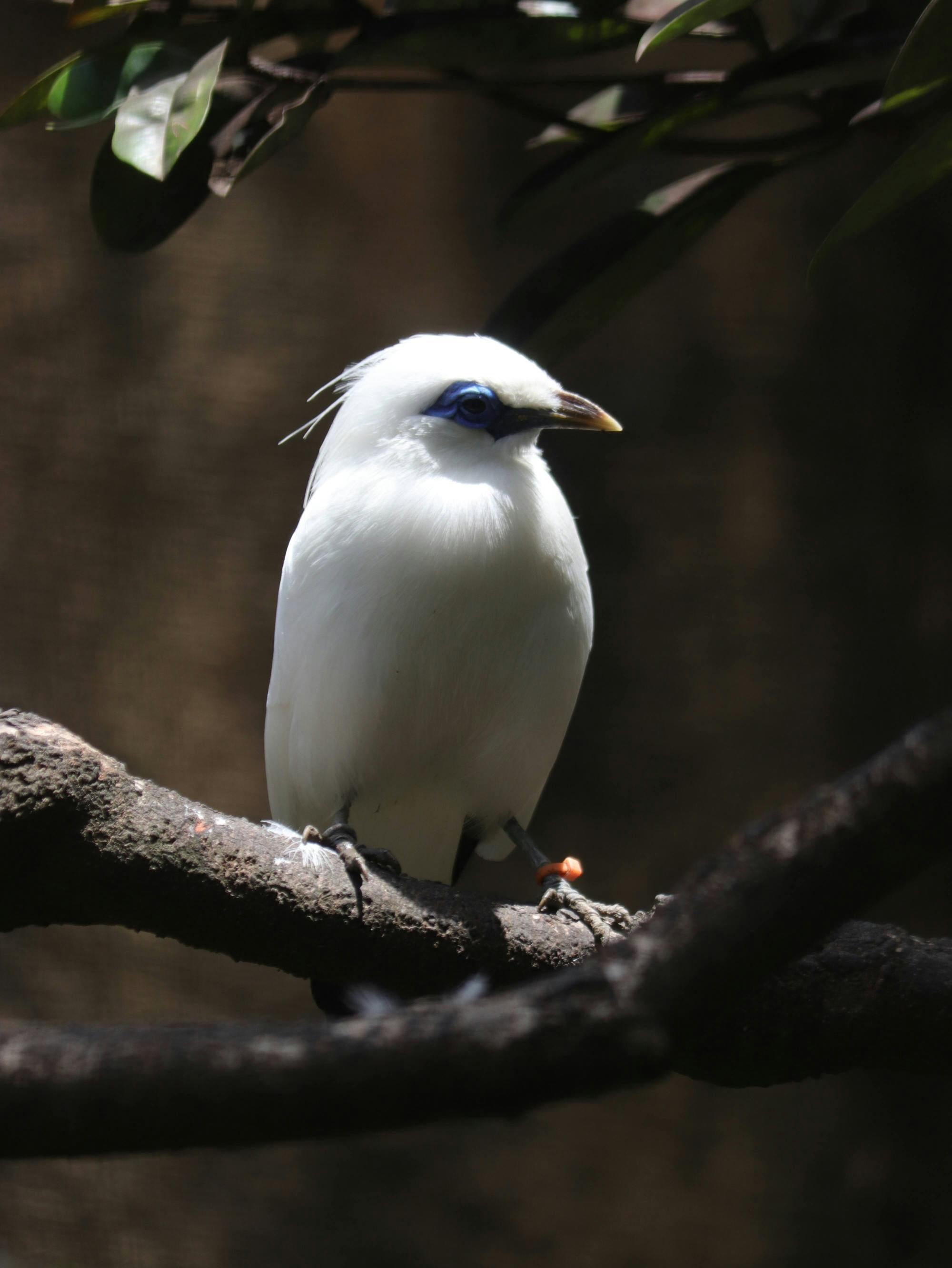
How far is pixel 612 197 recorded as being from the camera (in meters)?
4.16

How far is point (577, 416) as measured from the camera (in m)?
2.24

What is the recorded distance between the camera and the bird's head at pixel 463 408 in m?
2.18

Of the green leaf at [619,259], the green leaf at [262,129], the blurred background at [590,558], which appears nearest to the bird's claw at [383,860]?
the green leaf at [619,259]

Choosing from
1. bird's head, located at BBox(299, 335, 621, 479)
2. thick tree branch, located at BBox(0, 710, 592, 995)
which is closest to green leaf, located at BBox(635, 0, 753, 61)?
bird's head, located at BBox(299, 335, 621, 479)

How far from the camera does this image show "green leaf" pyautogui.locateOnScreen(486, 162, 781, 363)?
217 cm

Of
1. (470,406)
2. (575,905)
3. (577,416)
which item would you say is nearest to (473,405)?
(470,406)


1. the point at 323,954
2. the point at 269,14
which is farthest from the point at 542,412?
the point at 323,954

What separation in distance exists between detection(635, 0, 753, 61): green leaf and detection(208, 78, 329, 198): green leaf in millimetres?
555

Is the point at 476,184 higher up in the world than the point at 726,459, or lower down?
higher up

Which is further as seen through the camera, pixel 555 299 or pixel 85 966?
pixel 85 966

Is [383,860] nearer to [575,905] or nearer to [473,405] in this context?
[575,905]

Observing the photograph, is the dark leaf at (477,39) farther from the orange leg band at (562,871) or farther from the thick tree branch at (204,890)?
the orange leg band at (562,871)

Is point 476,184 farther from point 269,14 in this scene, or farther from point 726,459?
point 269,14

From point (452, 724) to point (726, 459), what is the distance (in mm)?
2328
